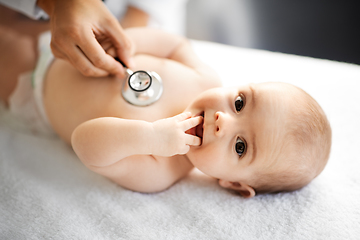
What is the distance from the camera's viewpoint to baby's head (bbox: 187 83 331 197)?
0.88 m

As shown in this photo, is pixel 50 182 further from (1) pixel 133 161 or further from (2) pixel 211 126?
(2) pixel 211 126

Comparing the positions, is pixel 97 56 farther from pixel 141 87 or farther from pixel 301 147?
pixel 301 147

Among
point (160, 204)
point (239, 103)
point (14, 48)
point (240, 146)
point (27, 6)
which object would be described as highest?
point (27, 6)

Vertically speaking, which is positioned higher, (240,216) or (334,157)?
(334,157)

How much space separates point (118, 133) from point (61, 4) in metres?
0.47

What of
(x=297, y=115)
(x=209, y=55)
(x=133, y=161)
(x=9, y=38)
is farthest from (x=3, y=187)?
(x=209, y=55)

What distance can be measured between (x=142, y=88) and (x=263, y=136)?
1.35 ft

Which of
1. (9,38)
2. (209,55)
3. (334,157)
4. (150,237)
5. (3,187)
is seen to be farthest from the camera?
(209,55)

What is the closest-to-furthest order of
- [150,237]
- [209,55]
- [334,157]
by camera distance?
[150,237] < [334,157] < [209,55]

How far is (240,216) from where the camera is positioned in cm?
91

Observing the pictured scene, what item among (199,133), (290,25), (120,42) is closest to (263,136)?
(199,133)

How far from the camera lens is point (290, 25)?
4.33 ft

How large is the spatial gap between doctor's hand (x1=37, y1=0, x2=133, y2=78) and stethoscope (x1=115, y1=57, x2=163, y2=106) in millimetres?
63

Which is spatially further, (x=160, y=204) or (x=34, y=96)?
(x=34, y=96)
